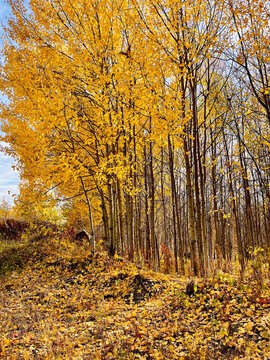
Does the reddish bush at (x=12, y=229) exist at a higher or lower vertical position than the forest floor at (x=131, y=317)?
higher

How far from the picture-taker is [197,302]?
4355 millimetres

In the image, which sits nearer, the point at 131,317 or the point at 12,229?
the point at 131,317

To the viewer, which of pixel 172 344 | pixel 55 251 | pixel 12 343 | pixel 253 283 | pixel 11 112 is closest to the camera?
pixel 172 344

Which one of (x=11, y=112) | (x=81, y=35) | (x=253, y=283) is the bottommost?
(x=253, y=283)

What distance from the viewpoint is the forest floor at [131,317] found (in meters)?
3.21

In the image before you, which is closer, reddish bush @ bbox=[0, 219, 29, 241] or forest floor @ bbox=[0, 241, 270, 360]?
forest floor @ bbox=[0, 241, 270, 360]

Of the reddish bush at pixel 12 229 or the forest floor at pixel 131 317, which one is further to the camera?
the reddish bush at pixel 12 229

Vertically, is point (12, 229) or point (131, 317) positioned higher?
point (12, 229)

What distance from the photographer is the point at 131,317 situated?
4.37 metres

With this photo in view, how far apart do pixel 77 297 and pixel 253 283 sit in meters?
3.76

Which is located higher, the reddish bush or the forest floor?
the reddish bush

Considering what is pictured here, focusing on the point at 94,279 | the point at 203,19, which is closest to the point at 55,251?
the point at 94,279

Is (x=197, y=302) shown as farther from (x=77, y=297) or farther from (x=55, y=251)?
(x=55, y=251)

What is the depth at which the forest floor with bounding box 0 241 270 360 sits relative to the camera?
3213mm
